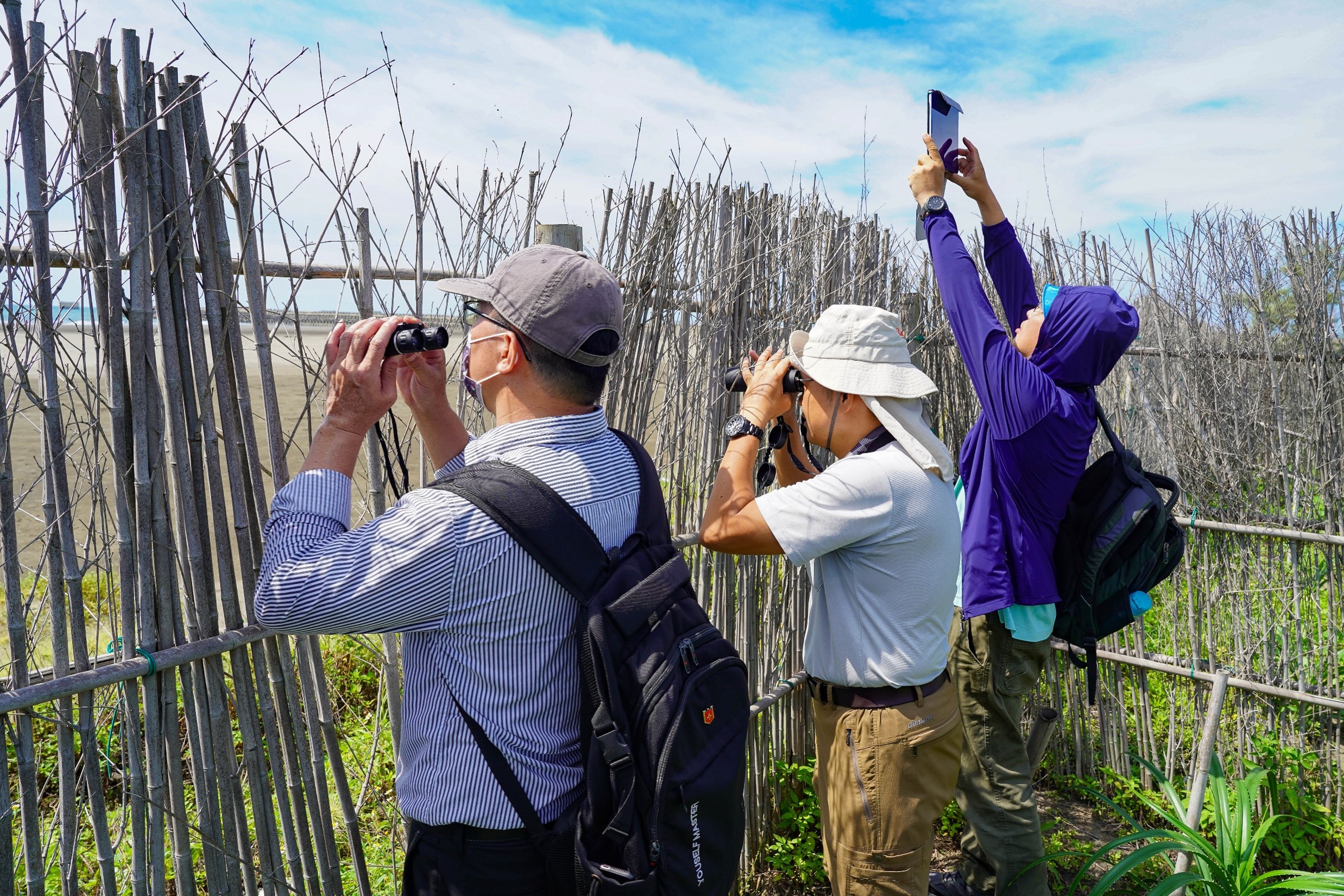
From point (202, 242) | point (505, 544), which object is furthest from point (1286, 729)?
point (202, 242)

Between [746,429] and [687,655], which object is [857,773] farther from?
[687,655]

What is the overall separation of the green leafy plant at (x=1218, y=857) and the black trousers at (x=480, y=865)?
2229 millimetres

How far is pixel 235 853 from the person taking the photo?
5.67 ft

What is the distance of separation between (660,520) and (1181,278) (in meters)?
4.27

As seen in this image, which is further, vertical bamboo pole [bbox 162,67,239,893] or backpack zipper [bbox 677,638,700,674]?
vertical bamboo pole [bbox 162,67,239,893]

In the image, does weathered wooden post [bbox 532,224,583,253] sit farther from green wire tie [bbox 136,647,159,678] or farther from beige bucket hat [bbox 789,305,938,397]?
green wire tie [bbox 136,647,159,678]

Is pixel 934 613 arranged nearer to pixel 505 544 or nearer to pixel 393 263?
pixel 505 544

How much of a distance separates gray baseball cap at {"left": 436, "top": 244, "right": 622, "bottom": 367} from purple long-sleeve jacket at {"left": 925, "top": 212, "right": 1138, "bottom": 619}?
58.0 inches

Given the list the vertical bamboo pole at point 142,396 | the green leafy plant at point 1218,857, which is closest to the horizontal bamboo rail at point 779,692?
the green leafy plant at point 1218,857

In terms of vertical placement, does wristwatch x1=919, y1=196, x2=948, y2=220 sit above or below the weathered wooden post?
above

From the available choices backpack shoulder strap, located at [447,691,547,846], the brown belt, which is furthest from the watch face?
backpack shoulder strap, located at [447,691,547,846]

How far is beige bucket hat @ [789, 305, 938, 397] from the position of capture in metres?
2.20

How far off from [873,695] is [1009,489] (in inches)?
34.7

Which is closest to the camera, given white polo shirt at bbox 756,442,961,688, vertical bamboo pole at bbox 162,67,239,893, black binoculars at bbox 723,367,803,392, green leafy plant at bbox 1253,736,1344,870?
vertical bamboo pole at bbox 162,67,239,893
